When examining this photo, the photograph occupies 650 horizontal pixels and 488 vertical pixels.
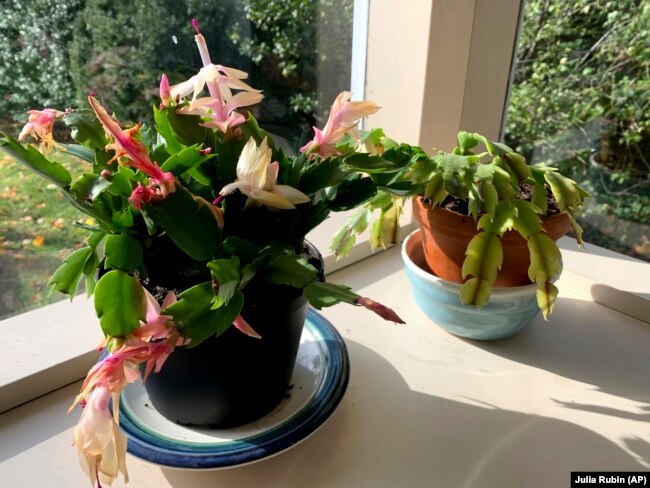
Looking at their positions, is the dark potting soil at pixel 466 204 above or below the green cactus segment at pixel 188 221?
below

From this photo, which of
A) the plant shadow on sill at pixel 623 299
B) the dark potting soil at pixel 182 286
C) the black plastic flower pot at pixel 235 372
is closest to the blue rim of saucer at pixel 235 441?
the black plastic flower pot at pixel 235 372

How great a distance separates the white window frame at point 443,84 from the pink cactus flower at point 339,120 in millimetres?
448

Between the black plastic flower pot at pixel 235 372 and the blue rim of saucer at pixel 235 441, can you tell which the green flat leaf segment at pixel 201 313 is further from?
the blue rim of saucer at pixel 235 441

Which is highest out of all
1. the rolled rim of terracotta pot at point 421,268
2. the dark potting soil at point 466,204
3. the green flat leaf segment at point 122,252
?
the green flat leaf segment at point 122,252

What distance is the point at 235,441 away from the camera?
1.99 ft

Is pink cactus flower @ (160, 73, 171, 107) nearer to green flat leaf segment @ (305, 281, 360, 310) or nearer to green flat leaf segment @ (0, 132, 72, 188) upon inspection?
green flat leaf segment @ (0, 132, 72, 188)

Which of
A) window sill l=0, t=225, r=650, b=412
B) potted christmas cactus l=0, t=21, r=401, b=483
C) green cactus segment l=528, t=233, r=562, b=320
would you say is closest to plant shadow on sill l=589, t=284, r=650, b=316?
window sill l=0, t=225, r=650, b=412

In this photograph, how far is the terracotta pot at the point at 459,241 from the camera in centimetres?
79

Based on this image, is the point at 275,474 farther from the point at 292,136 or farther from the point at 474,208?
the point at 292,136

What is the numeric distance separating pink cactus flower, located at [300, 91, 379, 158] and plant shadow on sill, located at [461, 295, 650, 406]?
0.43m

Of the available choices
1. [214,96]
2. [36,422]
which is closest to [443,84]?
[214,96]

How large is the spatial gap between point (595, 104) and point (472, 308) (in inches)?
22.2

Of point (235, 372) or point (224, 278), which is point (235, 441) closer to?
point (235, 372)

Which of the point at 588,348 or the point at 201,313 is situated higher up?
the point at 201,313
